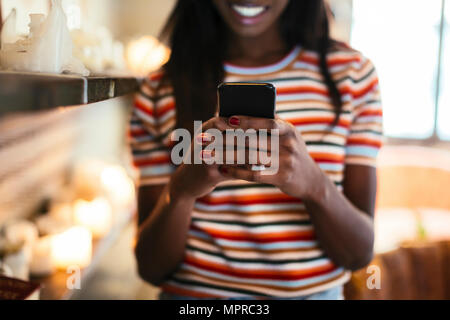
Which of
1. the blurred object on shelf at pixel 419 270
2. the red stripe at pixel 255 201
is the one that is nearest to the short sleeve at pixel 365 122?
the red stripe at pixel 255 201

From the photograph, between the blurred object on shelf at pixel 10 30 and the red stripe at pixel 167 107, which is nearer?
the blurred object on shelf at pixel 10 30

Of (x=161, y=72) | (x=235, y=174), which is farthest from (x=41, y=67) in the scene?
(x=161, y=72)

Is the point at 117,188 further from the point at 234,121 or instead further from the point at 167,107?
the point at 234,121

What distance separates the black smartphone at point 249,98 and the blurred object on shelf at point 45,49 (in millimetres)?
140

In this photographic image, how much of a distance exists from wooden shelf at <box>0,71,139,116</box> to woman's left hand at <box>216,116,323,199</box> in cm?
14

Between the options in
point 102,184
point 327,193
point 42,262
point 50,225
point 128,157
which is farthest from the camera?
point 128,157

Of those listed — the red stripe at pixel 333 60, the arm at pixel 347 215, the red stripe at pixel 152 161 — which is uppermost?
the red stripe at pixel 333 60

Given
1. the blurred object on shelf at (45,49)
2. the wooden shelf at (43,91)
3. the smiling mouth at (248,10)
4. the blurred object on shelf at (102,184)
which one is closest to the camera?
the wooden shelf at (43,91)

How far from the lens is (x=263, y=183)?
575 millimetres

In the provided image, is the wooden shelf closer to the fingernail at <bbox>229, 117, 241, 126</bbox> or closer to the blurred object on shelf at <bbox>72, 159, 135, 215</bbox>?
the fingernail at <bbox>229, 117, 241, 126</bbox>

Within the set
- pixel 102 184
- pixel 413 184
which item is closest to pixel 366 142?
pixel 102 184

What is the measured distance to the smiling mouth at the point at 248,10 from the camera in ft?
1.93

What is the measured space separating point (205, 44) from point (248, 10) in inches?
5.1

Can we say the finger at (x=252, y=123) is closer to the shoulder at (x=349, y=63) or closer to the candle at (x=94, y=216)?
the shoulder at (x=349, y=63)
